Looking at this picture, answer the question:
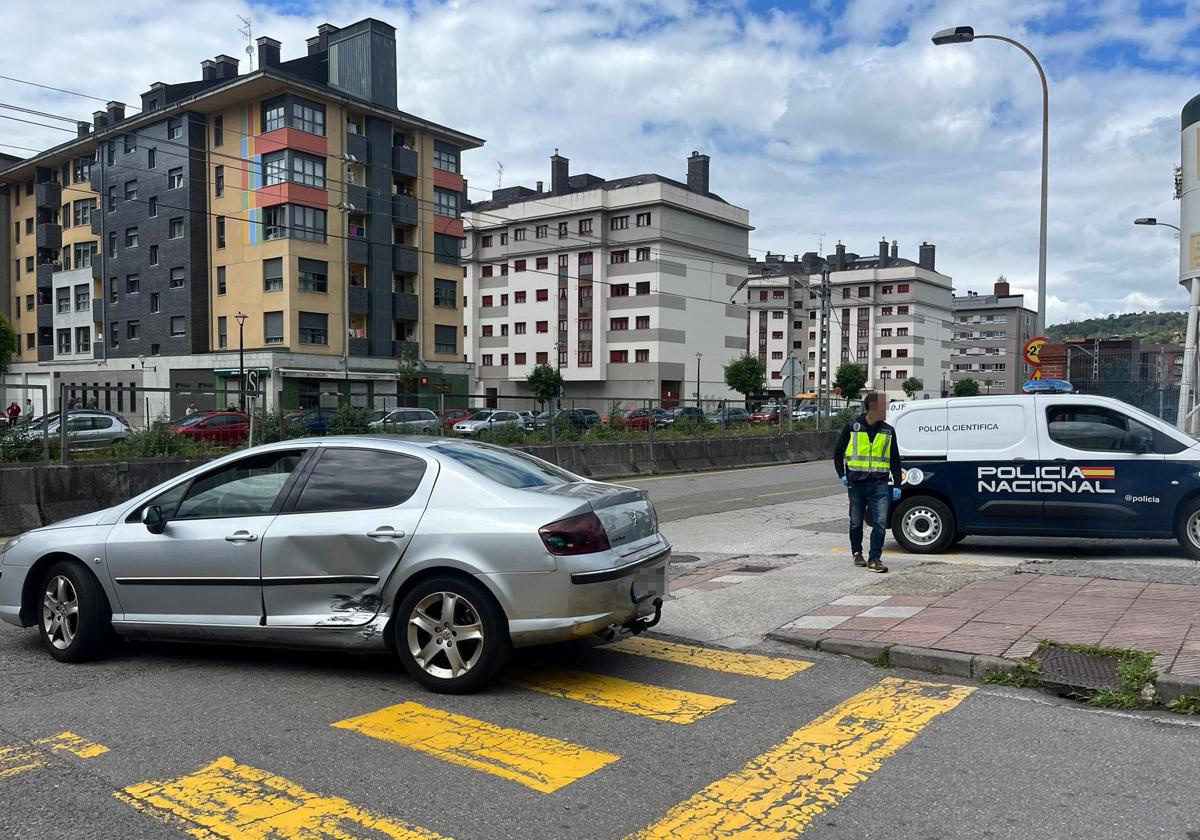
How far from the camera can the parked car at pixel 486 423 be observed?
2106 cm

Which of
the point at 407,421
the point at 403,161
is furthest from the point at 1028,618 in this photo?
the point at 403,161

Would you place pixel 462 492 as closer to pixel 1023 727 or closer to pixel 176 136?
pixel 1023 727

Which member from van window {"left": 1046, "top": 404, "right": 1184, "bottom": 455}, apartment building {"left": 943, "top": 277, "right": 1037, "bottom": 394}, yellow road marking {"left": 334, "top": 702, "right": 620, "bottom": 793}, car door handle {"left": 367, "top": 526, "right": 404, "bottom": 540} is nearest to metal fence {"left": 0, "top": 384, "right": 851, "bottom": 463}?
car door handle {"left": 367, "top": 526, "right": 404, "bottom": 540}

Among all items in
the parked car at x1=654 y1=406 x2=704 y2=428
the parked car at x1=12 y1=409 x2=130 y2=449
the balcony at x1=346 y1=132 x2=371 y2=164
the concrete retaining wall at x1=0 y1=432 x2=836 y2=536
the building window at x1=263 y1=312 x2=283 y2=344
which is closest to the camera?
the concrete retaining wall at x1=0 y1=432 x2=836 y2=536

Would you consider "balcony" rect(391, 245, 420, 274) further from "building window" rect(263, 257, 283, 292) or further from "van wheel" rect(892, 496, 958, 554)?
Result: "van wheel" rect(892, 496, 958, 554)

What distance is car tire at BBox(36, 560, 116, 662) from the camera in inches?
236

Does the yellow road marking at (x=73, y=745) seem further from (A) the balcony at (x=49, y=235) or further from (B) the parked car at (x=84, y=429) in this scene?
(A) the balcony at (x=49, y=235)

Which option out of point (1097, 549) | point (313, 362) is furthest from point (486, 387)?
point (1097, 549)

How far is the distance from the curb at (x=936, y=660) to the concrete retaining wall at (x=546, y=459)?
10.8 metres

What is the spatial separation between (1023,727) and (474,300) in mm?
84704

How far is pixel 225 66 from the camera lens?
5716 centimetres

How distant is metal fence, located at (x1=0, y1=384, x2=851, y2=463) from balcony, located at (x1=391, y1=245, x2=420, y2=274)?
32.1m

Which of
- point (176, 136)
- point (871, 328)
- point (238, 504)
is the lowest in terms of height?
point (238, 504)

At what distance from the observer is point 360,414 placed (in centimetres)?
1912
